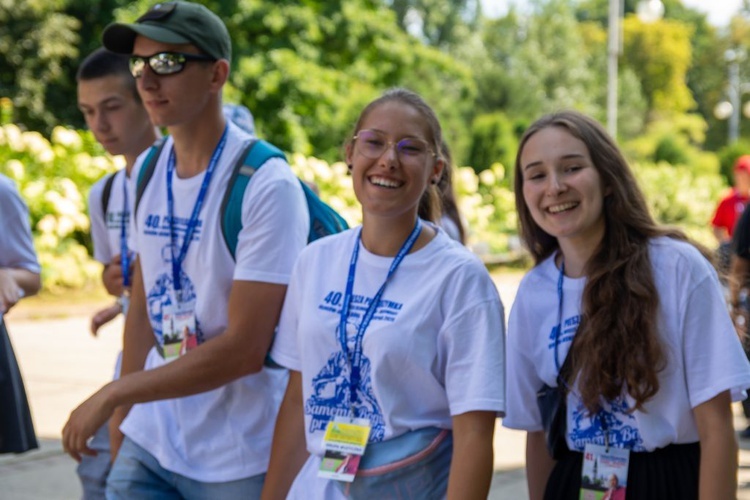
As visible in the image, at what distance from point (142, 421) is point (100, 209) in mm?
1471

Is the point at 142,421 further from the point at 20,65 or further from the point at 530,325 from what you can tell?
the point at 20,65

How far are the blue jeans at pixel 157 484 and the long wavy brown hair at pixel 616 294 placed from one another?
38.7 inches

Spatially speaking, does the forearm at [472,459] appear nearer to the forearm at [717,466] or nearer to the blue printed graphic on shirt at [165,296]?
the forearm at [717,466]

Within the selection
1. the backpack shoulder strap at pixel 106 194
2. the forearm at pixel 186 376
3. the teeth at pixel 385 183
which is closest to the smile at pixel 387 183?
the teeth at pixel 385 183

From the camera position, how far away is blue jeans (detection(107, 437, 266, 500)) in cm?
328

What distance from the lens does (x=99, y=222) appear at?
4738mm

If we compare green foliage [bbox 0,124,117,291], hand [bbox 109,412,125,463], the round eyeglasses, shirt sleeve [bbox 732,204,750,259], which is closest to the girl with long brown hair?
the round eyeglasses

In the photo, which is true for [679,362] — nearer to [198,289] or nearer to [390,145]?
[390,145]

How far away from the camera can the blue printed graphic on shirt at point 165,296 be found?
3361mm

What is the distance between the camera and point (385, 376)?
8.90 ft

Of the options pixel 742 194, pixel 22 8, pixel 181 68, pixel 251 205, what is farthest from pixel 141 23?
pixel 22 8

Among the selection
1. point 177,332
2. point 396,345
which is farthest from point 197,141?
point 396,345

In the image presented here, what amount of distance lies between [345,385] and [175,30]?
1.20 metres

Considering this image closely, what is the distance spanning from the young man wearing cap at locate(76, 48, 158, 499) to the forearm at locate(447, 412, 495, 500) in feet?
6.52
